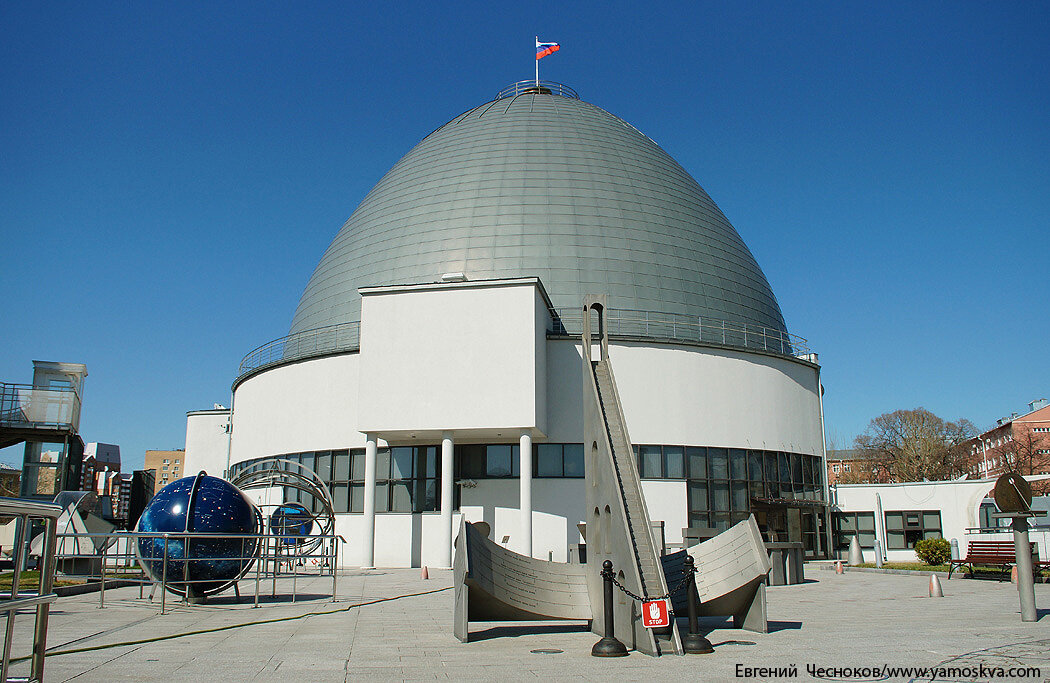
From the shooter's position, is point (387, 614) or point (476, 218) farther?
point (476, 218)

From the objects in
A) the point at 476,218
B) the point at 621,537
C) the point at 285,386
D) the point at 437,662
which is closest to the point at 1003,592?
the point at 621,537

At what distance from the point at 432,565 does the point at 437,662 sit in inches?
851

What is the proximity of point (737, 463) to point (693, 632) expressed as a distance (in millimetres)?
23311

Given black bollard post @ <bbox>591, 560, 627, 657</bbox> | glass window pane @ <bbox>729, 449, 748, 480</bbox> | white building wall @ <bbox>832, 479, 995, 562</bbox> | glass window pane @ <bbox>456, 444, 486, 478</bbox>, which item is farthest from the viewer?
white building wall @ <bbox>832, 479, 995, 562</bbox>

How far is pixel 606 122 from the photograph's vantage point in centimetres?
4294

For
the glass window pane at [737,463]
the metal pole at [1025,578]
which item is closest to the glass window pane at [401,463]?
the glass window pane at [737,463]

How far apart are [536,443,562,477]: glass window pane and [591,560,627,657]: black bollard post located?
2047cm

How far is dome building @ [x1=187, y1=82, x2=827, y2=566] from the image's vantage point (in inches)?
1147

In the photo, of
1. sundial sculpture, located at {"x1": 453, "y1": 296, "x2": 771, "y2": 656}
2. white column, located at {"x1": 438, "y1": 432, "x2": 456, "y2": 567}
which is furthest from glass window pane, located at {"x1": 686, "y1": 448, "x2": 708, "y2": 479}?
sundial sculpture, located at {"x1": 453, "y1": 296, "x2": 771, "y2": 656}

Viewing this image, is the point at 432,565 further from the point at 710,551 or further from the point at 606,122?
the point at 606,122

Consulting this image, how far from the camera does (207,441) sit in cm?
4391

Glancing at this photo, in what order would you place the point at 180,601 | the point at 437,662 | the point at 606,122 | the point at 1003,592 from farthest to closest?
1. the point at 606,122
2. the point at 1003,592
3. the point at 180,601
4. the point at 437,662

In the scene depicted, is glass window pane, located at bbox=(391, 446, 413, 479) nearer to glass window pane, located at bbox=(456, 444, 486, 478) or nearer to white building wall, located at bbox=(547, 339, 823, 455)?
glass window pane, located at bbox=(456, 444, 486, 478)

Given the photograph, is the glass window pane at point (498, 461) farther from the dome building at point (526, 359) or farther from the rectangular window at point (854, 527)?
the rectangular window at point (854, 527)
